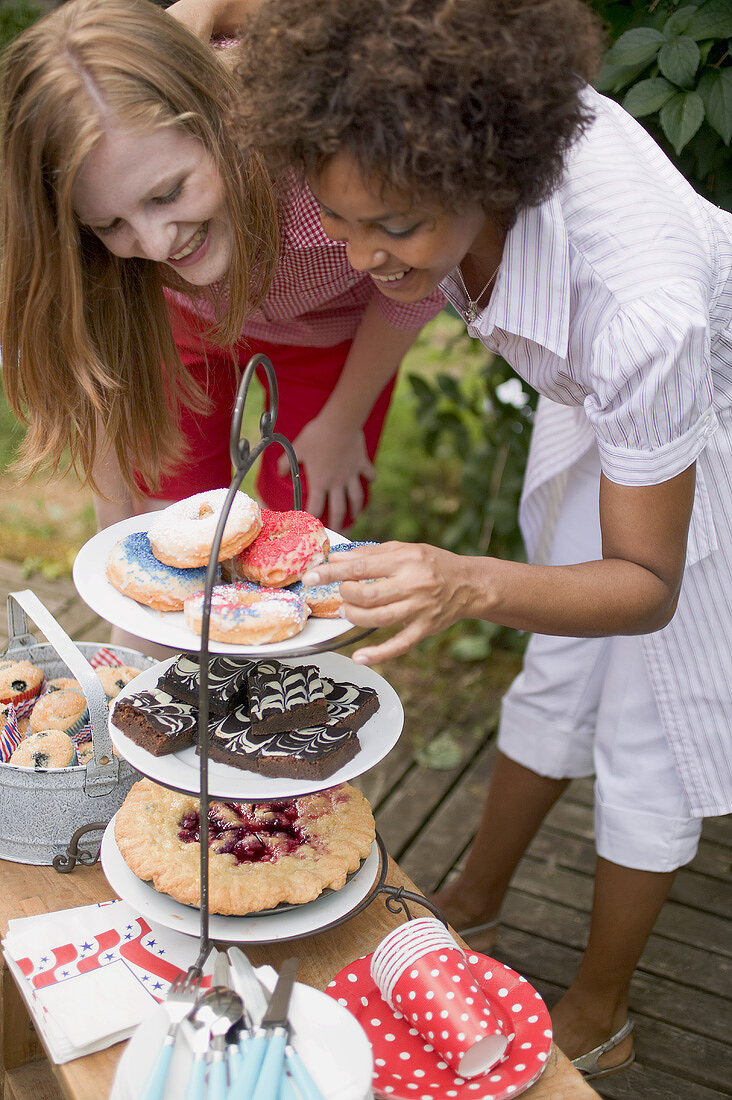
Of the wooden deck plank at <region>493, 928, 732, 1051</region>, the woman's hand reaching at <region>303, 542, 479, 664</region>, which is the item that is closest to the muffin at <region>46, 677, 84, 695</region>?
the woman's hand reaching at <region>303, 542, 479, 664</region>

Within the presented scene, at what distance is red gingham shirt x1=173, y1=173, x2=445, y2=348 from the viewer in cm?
159

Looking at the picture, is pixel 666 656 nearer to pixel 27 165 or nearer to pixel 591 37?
pixel 591 37

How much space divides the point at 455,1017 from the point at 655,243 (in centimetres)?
86

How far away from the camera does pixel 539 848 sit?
2.35 m

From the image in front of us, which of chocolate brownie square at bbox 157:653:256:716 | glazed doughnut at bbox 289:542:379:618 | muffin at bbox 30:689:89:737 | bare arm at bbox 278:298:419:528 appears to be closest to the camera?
glazed doughnut at bbox 289:542:379:618

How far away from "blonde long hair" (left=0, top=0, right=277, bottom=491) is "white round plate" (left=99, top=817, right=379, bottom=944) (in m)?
0.61

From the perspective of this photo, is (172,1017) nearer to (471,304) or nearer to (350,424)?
(471,304)

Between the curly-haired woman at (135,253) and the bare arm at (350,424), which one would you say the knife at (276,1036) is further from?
the bare arm at (350,424)

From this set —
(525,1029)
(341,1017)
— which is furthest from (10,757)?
(525,1029)

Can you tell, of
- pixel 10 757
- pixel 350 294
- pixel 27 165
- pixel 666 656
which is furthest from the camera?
pixel 350 294

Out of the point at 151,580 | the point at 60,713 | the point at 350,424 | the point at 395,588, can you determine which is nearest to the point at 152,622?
the point at 151,580

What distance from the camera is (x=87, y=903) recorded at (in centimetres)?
132

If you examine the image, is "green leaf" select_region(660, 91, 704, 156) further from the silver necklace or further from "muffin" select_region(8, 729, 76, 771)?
"muffin" select_region(8, 729, 76, 771)

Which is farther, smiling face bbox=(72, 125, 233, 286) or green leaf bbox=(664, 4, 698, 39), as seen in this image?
green leaf bbox=(664, 4, 698, 39)
